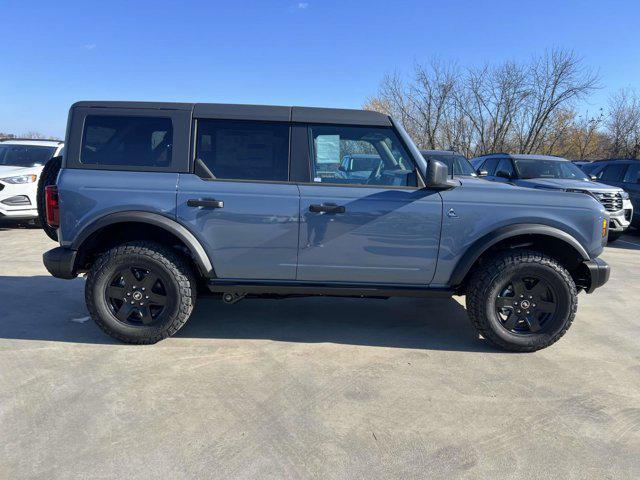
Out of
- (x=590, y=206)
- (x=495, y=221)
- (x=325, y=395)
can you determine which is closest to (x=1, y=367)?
(x=325, y=395)

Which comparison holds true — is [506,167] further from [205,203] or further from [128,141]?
[128,141]

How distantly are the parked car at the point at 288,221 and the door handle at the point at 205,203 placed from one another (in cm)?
1

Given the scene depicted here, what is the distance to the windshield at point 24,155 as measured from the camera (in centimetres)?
945

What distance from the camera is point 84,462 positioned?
2.34 meters

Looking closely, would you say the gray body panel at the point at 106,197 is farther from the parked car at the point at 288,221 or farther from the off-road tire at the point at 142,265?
the off-road tire at the point at 142,265

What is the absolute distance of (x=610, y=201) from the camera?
9320 mm

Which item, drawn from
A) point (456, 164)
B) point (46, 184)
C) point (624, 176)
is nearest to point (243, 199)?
Answer: point (46, 184)

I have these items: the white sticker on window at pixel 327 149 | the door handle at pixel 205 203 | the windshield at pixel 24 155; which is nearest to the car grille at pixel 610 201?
the white sticker on window at pixel 327 149

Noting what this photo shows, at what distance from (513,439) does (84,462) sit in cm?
230

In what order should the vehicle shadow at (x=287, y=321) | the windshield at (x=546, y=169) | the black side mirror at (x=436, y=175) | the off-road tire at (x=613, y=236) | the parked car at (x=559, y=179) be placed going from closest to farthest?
1. the black side mirror at (x=436, y=175)
2. the vehicle shadow at (x=287, y=321)
3. the parked car at (x=559, y=179)
4. the off-road tire at (x=613, y=236)
5. the windshield at (x=546, y=169)

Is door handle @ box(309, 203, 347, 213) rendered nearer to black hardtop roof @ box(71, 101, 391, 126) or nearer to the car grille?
black hardtop roof @ box(71, 101, 391, 126)

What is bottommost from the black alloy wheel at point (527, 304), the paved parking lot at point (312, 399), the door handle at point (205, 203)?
the paved parking lot at point (312, 399)

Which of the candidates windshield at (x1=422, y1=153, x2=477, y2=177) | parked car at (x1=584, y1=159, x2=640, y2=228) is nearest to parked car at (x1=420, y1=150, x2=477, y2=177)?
windshield at (x1=422, y1=153, x2=477, y2=177)

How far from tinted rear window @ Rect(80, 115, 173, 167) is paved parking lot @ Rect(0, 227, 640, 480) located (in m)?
1.50
